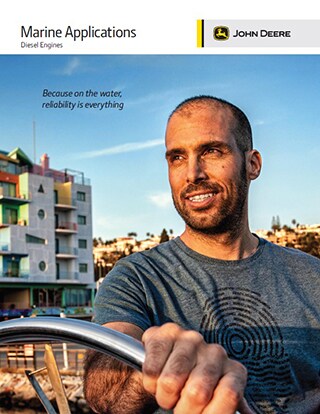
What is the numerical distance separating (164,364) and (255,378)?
613 millimetres

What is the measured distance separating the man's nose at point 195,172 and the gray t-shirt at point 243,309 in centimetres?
13

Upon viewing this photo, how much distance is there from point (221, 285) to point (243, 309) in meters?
0.06

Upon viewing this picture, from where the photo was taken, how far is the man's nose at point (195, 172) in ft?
3.48

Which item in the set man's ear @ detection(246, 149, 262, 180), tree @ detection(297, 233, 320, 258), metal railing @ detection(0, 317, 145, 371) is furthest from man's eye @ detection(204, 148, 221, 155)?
tree @ detection(297, 233, 320, 258)

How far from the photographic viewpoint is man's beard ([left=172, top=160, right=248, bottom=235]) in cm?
107

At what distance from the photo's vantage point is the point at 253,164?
4.14 ft

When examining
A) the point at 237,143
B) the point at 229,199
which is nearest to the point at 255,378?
the point at 229,199

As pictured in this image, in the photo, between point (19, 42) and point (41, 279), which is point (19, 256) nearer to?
point (41, 279)

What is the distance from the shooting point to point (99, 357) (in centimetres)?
65

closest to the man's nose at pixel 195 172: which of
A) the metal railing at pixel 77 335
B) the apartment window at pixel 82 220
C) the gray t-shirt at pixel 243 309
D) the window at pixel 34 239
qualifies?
the gray t-shirt at pixel 243 309

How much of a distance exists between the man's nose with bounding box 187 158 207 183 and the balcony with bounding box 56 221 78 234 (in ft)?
70.7

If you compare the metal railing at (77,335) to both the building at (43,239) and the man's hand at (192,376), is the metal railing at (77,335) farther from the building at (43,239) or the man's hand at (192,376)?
the building at (43,239)

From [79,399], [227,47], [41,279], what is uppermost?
[227,47]

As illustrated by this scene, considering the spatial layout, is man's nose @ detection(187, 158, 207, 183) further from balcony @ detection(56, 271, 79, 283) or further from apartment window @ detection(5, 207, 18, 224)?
balcony @ detection(56, 271, 79, 283)
